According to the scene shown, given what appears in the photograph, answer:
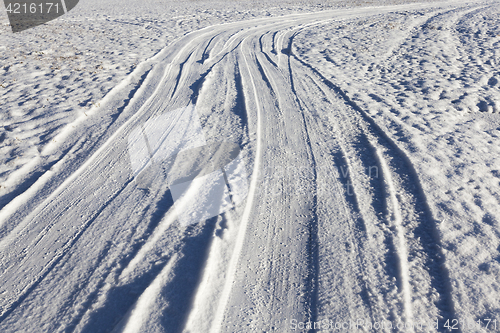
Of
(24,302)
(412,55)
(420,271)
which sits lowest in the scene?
(24,302)

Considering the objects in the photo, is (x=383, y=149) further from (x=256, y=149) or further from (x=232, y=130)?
(x=232, y=130)

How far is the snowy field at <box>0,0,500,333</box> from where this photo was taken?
2725 millimetres

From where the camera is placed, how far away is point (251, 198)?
396 centimetres

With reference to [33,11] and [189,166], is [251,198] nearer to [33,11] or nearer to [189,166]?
[189,166]

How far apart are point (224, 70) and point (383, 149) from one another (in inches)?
203

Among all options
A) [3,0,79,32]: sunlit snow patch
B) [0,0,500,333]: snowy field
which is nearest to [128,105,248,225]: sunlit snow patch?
[0,0,500,333]: snowy field

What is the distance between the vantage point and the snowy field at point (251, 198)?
8.94 ft

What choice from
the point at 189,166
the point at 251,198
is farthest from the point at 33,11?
the point at 251,198

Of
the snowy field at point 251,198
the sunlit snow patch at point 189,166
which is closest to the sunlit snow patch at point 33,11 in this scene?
the snowy field at point 251,198

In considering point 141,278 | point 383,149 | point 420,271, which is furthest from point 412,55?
point 141,278

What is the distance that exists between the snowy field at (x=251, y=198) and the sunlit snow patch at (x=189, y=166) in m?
0.03

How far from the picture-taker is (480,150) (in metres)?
4.73

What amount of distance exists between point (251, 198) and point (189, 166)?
3.69ft

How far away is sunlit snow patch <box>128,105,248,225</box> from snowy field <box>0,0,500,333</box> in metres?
0.03
